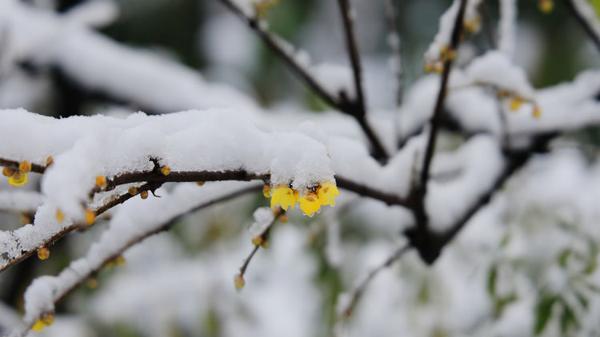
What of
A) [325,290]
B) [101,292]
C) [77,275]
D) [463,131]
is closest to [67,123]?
[77,275]

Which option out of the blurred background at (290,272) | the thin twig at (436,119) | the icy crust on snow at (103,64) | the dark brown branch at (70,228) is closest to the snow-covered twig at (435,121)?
the thin twig at (436,119)

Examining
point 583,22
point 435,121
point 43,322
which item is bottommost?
point 583,22

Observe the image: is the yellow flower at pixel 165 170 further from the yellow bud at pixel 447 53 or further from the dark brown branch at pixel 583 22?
the dark brown branch at pixel 583 22

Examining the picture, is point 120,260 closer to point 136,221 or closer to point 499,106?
point 136,221

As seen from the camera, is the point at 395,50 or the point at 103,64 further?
the point at 103,64

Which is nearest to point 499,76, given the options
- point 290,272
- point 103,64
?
point 103,64

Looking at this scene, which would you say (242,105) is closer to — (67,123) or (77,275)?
(77,275)

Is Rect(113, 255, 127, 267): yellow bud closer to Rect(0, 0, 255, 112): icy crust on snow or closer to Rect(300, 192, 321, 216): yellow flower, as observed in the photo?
Rect(300, 192, 321, 216): yellow flower
